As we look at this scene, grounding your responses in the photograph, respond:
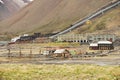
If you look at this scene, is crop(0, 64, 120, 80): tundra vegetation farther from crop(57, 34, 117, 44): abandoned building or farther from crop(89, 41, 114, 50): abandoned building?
crop(57, 34, 117, 44): abandoned building

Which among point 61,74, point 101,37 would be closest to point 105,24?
point 101,37

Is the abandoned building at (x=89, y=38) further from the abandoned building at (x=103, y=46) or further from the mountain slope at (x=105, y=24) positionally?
the abandoned building at (x=103, y=46)

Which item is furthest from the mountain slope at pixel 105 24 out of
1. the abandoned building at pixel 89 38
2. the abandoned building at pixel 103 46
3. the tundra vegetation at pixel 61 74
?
the tundra vegetation at pixel 61 74

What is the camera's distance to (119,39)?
348 feet

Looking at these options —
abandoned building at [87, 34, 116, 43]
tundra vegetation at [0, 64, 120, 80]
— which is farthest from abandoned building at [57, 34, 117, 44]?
tundra vegetation at [0, 64, 120, 80]

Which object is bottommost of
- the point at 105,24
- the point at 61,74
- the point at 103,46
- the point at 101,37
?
the point at 61,74

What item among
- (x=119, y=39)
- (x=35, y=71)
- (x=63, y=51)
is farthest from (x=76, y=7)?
(x=35, y=71)

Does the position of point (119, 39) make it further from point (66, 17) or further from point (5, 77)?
point (66, 17)

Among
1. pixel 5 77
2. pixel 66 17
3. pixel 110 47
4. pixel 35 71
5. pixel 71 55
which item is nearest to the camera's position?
pixel 5 77

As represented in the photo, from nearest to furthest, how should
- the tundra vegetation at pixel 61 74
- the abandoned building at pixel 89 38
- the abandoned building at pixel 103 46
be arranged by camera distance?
1. the tundra vegetation at pixel 61 74
2. the abandoned building at pixel 103 46
3. the abandoned building at pixel 89 38

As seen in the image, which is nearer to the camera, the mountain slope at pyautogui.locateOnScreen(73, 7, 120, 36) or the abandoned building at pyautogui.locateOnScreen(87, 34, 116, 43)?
the abandoned building at pyautogui.locateOnScreen(87, 34, 116, 43)

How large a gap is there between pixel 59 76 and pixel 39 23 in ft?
528

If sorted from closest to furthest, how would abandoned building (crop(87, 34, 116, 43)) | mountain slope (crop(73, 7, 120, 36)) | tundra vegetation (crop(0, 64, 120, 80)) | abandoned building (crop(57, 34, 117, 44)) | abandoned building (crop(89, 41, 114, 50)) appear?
tundra vegetation (crop(0, 64, 120, 80)) → abandoned building (crop(89, 41, 114, 50)) → abandoned building (crop(87, 34, 116, 43)) → abandoned building (crop(57, 34, 117, 44)) → mountain slope (crop(73, 7, 120, 36))

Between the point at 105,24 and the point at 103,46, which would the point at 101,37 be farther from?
the point at 105,24
